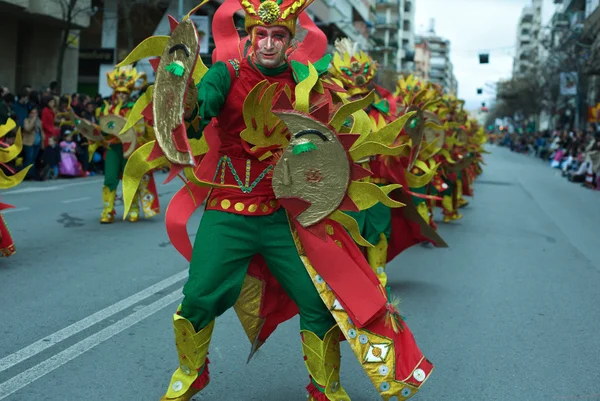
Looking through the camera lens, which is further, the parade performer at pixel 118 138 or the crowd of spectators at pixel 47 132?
the crowd of spectators at pixel 47 132

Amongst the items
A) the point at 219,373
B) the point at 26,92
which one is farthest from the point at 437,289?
the point at 26,92

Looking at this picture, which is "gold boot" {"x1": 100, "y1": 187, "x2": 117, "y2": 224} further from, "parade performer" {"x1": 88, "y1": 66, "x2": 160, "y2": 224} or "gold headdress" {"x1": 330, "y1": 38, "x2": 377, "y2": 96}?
"gold headdress" {"x1": 330, "y1": 38, "x2": 377, "y2": 96}

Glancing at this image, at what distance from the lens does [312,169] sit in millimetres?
3514

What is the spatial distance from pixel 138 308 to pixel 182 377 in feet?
8.37

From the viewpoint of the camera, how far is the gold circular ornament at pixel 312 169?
3.46 m

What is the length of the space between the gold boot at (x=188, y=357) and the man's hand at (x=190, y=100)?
879mm

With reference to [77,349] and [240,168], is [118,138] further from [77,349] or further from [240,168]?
[240,168]

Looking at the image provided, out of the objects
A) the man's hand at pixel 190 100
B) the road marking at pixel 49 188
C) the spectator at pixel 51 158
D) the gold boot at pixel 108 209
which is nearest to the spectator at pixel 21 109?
the spectator at pixel 51 158

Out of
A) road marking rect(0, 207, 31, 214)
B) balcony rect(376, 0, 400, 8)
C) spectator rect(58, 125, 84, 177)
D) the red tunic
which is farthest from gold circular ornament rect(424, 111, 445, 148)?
balcony rect(376, 0, 400, 8)

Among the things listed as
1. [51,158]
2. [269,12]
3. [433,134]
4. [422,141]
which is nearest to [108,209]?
[433,134]

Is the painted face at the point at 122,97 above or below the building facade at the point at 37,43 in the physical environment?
below

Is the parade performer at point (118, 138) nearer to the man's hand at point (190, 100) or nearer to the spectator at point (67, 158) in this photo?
the man's hand at point (190, 100)

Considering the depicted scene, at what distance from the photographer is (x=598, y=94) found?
176 ft

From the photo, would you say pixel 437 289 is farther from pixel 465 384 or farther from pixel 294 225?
pixel 294 225
